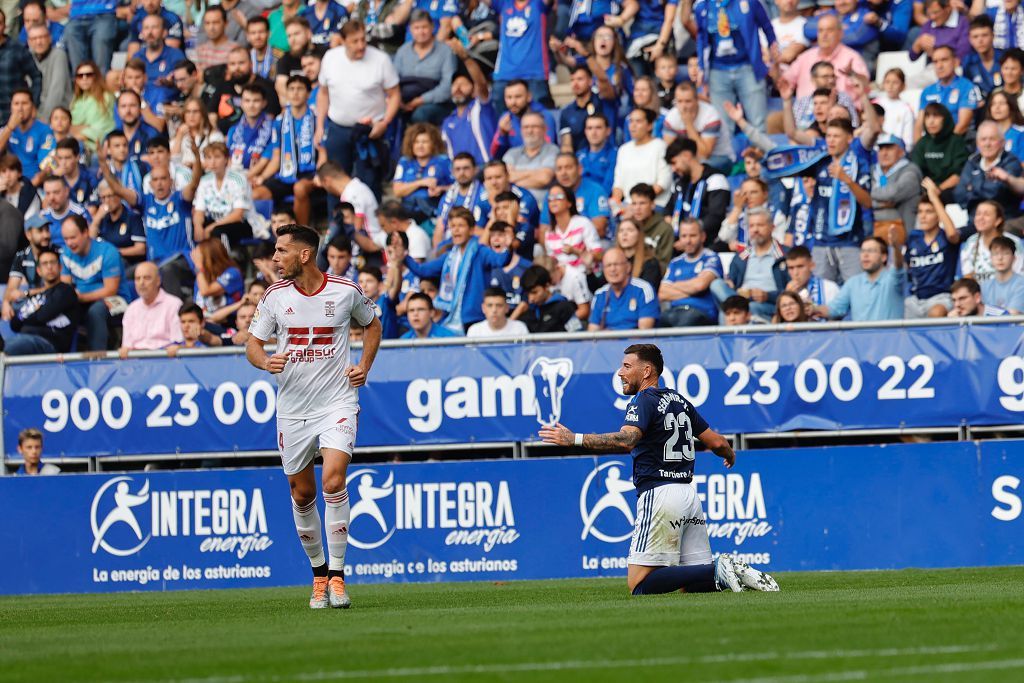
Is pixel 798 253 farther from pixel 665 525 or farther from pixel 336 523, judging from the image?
pixel 336 523

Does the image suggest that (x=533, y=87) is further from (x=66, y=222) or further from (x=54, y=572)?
(x=54, y=572)

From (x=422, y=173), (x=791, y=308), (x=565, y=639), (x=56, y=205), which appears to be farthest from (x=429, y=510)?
(x=565, y=639)

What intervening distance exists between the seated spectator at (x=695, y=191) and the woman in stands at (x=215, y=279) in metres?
5.30

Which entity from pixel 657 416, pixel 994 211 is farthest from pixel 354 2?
pixel 657 416

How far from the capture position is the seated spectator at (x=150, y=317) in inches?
753

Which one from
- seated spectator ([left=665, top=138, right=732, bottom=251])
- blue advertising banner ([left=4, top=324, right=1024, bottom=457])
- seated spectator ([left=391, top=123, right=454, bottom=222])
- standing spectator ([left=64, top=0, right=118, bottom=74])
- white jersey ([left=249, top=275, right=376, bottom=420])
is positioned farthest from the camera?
standing spectator ([left=64, top=0, right=118, bottom=74])

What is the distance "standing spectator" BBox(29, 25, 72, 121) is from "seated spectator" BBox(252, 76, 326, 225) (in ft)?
14.6

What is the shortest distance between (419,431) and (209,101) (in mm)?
8264

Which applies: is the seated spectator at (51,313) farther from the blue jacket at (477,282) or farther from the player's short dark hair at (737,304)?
the player's short dark hair at (737,304)

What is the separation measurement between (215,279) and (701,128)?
240 inches

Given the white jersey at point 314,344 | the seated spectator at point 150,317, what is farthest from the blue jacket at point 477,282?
the white jersey at point 314,344

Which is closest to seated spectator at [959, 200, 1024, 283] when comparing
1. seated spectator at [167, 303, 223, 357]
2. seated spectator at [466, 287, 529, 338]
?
seated spectator at [466, 287, 529, 338]

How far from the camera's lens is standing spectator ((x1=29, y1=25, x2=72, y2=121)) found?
2456cm

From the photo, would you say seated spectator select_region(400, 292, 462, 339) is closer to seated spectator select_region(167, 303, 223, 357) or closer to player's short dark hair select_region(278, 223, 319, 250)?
seated spectator select_region(167, 303, 223, 357)
